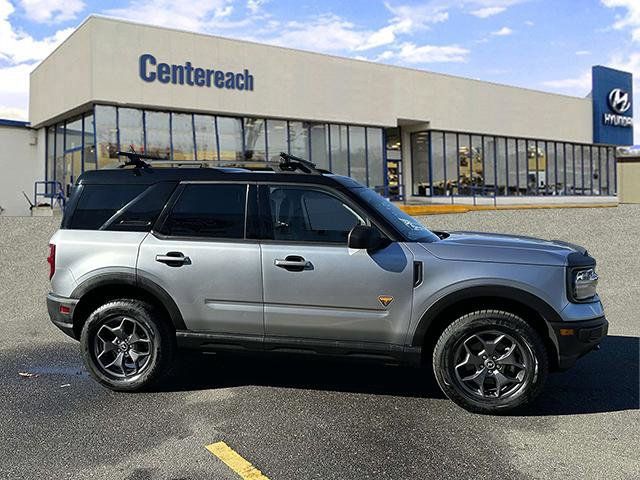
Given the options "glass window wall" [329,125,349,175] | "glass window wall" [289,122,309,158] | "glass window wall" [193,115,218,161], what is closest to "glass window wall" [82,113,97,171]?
"glass window wall" [193,115,218,161]

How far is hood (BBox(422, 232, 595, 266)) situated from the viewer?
4.16 m

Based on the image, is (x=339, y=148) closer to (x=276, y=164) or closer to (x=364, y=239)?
(x=276, y=164)

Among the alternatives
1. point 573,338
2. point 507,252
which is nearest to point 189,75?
point 507,252

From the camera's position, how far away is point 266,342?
447 cm

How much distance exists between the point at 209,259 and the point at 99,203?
121cm

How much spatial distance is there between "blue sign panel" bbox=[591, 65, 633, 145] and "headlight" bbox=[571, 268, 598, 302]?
117 ft

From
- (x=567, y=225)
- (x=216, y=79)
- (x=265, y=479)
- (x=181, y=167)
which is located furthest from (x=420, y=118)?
(x=265, y=479)

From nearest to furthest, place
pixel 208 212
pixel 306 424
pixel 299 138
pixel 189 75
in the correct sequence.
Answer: pixel 306 424 < pixel 208 212 < pixel 189 75 < pixel 299 138

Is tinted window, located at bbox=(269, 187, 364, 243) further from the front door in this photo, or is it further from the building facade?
the building facade

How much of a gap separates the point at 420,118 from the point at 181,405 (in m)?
24.0

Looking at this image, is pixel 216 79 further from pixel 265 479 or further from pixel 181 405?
pixel 265 479

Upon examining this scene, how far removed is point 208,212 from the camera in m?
4.72

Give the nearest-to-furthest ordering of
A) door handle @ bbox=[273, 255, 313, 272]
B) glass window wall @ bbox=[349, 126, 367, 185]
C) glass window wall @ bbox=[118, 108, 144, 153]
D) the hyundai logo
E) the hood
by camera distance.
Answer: the hood < door handle @ bbox=[273, 255, 313, 272] < glass window wall @ bbox=[118, 108, 144, 153] < glass window wall @ bbox=[349, 126, 367, 185] < the hyundai logo

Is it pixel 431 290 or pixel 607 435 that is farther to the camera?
pixel 431 290
